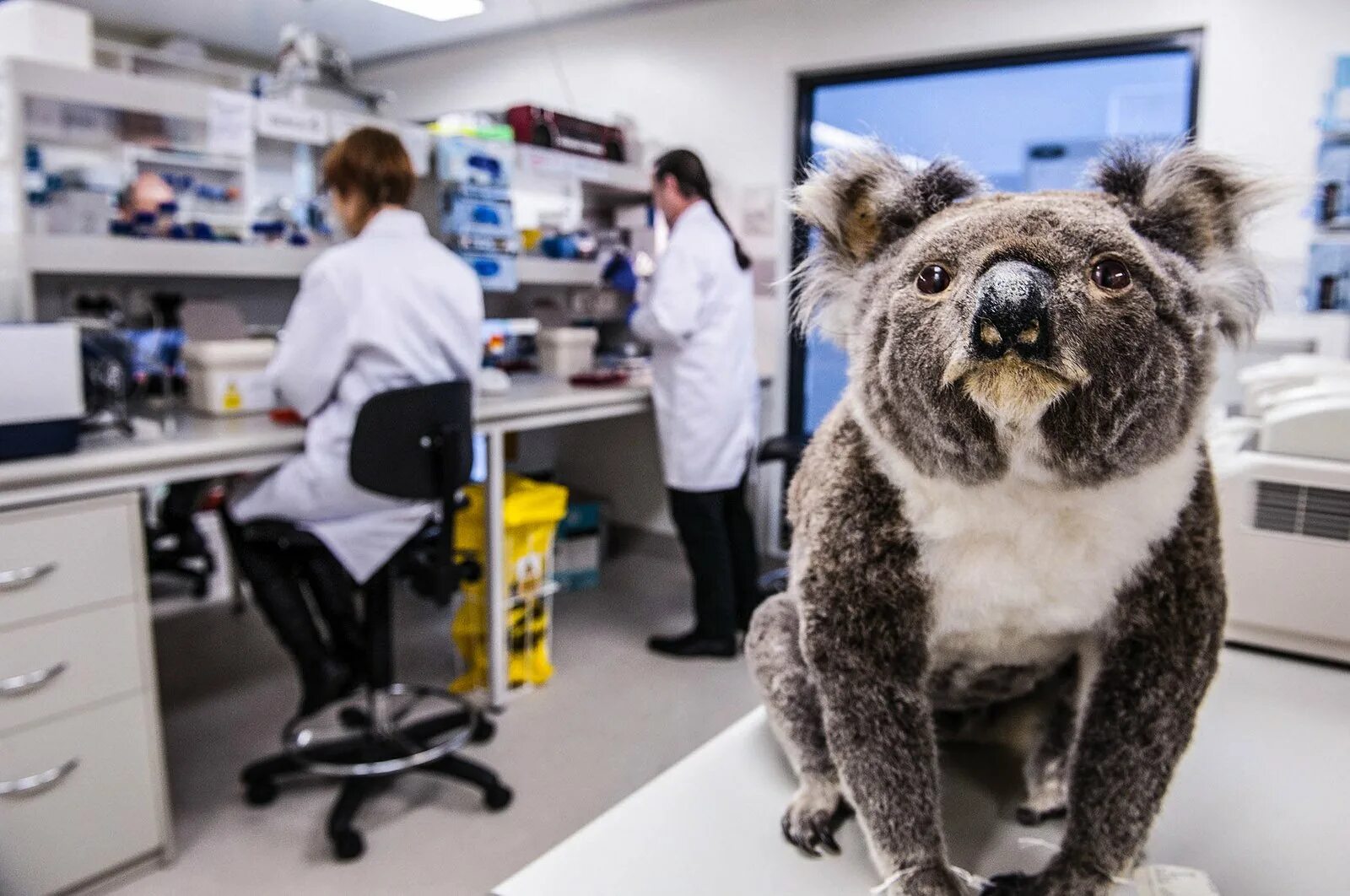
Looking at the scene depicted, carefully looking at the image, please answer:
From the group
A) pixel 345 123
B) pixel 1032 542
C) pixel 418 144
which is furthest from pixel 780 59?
pixel 1032 542

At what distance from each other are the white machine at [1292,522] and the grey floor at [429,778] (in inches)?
60.0

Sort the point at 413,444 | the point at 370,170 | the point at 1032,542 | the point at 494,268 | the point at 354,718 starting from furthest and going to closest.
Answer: the point at 494,268 → the point at 354,718 → the point at 370,170 → the point at 413,444 → the point at 1032,542

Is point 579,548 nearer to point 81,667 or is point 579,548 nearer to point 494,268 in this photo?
point 494,268

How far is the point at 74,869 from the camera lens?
1.79 meters

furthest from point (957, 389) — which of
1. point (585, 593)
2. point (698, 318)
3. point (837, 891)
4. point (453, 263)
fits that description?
point (585, 593)

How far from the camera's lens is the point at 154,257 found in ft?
8.20

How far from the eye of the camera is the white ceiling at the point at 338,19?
4270 millimetres

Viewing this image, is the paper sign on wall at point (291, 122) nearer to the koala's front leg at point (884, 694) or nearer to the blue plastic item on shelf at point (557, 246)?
the blue plastic item on shelf at point (557, 246)

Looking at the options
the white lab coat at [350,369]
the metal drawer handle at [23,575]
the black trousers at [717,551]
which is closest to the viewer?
the metal drawer handle at [23,575]

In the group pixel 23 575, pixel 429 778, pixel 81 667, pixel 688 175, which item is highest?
pixel 688 175

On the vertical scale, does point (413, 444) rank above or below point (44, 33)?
below

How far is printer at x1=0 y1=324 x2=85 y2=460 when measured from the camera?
1.69m

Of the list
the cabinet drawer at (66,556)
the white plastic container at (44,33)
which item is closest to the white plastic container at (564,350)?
the white plastic container at (44,33)

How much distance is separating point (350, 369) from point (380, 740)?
920mm
